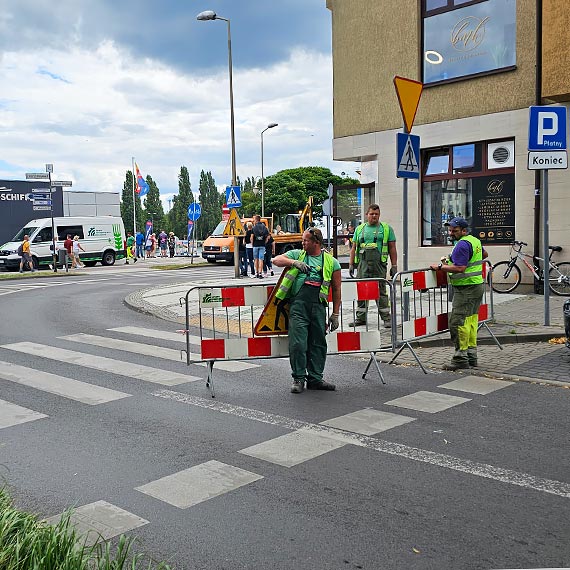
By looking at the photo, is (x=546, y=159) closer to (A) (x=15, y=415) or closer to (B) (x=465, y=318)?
(B) (x=465, y=318)

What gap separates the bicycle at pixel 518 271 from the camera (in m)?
14.0

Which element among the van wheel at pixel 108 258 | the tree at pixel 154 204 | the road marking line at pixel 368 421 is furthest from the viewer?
the tree at pixel 154 204

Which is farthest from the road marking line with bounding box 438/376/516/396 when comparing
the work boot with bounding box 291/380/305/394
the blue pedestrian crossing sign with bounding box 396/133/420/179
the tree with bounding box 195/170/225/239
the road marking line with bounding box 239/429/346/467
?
the tree with bounding box 195/170/225/239

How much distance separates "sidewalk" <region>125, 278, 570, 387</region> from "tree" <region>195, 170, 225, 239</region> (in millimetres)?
98831

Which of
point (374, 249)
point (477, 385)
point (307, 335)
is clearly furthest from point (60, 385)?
point (374, 249)

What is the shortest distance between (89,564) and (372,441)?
2911 mm

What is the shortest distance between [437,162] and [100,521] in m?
13.6

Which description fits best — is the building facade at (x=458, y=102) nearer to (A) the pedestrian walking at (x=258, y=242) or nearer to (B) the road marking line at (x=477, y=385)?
(A) the pedestrian walking at (x=258, y=242)

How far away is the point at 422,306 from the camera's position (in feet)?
30.3

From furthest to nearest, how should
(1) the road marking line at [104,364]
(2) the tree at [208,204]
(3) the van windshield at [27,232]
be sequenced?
(2) the tree at [208,204]
(3) the van windshield at [27,232]
(1) the road marking line at [104,364]

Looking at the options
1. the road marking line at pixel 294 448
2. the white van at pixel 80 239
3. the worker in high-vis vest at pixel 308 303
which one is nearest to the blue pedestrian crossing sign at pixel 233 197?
the white van at pixel 80 239

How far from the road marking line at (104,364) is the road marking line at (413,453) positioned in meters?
1.06

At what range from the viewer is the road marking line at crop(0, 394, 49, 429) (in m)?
6.24

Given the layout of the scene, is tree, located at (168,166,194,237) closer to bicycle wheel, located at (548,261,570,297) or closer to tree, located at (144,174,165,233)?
tree, located at (144,174,165,233)
